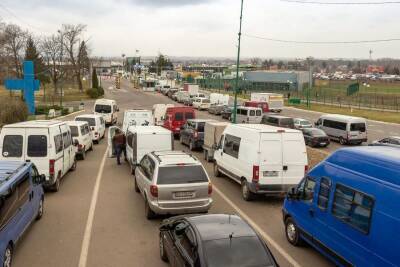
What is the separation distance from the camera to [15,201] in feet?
27.9

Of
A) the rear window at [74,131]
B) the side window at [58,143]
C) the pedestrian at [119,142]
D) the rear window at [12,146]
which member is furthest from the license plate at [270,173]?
the rear window at [74,131]

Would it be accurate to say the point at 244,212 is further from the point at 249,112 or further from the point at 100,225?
the point at 249,112

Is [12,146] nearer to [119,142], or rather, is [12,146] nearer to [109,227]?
[109,227]

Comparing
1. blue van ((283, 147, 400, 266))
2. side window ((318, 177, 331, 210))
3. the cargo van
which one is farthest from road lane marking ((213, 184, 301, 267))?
the cargo van

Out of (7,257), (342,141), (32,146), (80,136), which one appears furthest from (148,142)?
(342,141)

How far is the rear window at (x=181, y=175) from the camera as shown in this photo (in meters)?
10.6

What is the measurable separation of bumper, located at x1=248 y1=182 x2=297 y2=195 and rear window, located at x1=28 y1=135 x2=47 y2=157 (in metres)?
6.50

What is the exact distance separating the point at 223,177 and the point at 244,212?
4812mm

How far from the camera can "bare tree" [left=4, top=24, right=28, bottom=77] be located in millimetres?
82088

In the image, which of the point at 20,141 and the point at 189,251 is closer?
the point at 189,251

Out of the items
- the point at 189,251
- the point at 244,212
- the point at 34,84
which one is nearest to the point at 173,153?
the point at 244,212

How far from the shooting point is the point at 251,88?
10025 centimetres

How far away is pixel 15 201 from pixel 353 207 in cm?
632

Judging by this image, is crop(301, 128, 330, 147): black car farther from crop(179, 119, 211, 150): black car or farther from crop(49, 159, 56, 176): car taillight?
crop(49, 159, 56, 176): car taillight
